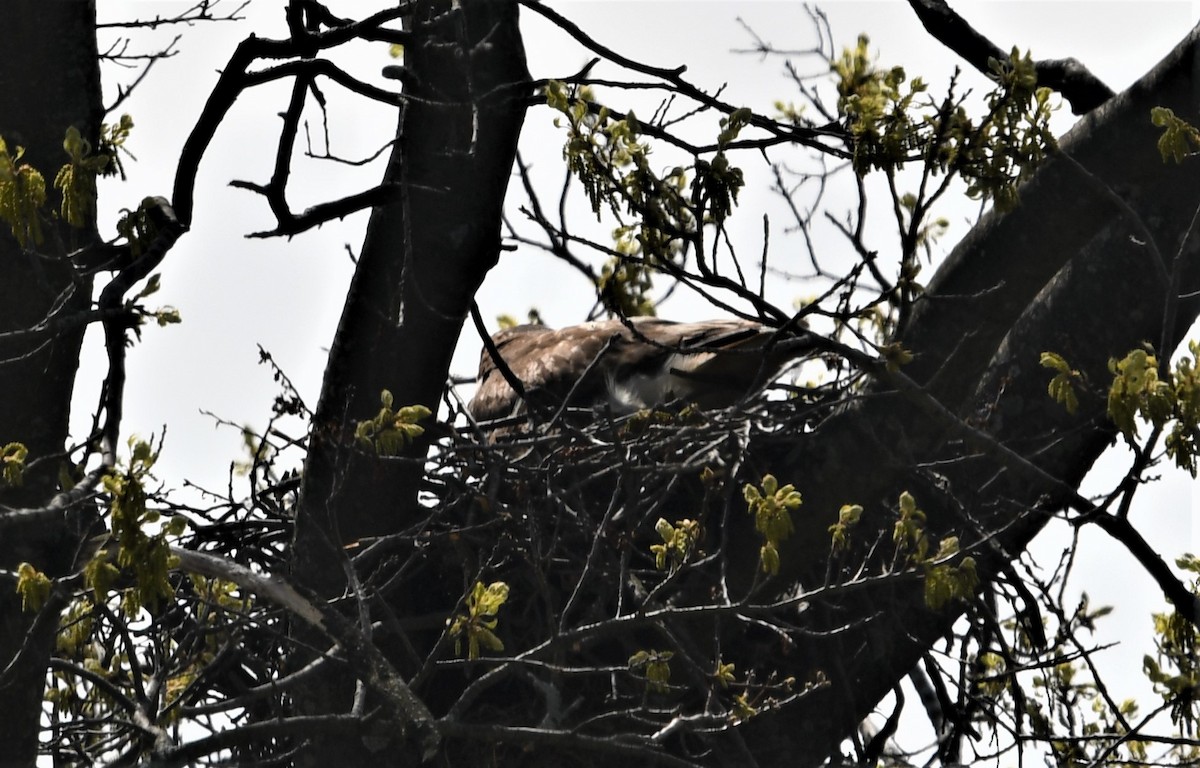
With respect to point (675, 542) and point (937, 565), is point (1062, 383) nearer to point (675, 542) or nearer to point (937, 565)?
point (937, 565)

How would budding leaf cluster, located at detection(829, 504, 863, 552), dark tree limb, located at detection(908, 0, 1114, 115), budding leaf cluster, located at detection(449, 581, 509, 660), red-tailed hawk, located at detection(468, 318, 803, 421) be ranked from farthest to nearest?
red-tailed hawk, located at detection(468, 318, 803, 421)
dark tree limb, located at detection(908, 0, 1114, 115)
budding leaf cluster, located at detection(829, 504, 863, 552)
budding leaf cluster, located at detection(449, 581, 509, 660)

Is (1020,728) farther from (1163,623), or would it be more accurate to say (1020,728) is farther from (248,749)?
(248,749)

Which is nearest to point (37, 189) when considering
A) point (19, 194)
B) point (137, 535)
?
point (19, 194)

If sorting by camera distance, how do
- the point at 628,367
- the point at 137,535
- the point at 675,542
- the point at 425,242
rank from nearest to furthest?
the point at 137,535 → the point at 675,542 → the point at 425,242 → the point at 628,367

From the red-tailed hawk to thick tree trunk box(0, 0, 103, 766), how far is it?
1608 millimetres

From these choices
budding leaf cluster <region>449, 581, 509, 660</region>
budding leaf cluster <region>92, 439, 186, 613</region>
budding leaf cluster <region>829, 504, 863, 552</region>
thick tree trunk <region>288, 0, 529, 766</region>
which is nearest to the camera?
budding leaf cluster <region>92, 439, 186, 613</region>

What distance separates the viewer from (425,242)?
168 inches

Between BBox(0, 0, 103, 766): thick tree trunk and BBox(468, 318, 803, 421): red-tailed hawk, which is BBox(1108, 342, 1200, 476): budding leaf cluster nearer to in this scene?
BBox(468, 318, 803, 421): red-tailed hawk

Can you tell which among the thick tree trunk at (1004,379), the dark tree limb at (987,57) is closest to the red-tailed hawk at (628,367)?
the thick tree trunk at (1004,379)

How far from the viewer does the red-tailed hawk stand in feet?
18.1

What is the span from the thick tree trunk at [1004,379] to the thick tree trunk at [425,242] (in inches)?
46.9

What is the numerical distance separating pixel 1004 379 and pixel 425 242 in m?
1.82

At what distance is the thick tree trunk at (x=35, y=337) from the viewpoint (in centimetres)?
437

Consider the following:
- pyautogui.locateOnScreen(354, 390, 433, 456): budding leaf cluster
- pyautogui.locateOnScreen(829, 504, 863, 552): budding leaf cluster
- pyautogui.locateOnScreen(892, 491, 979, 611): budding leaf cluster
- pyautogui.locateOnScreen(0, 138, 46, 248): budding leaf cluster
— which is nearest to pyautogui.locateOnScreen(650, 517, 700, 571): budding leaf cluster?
pyautogui.locateOnScreen(829, 504, 863, 552): budding leaf cluster
